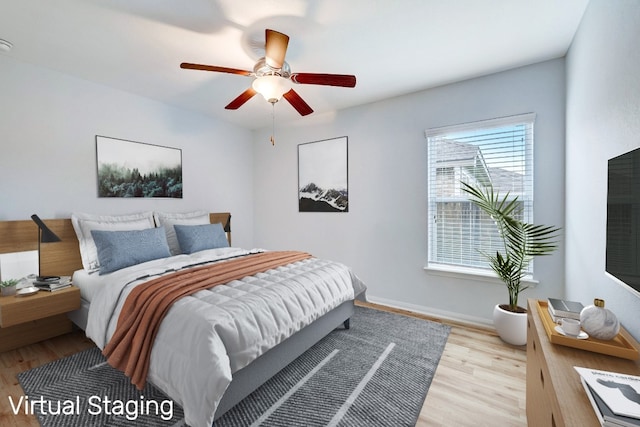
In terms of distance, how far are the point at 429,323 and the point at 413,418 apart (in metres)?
1.40

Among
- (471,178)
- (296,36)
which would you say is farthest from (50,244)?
(471,178)

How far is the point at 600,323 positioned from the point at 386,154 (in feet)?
8.54

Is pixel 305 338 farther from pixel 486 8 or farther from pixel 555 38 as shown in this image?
pixel 555 38

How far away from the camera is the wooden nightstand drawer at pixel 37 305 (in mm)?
2027

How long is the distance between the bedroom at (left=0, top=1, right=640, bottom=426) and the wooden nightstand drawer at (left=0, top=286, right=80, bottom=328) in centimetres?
84

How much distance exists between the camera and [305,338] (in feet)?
6.98

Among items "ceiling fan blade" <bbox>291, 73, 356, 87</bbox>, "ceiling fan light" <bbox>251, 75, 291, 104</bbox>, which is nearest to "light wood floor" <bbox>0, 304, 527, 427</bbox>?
"ceiling fan blade" <bbox>291, 73, 356, 87</bbox>

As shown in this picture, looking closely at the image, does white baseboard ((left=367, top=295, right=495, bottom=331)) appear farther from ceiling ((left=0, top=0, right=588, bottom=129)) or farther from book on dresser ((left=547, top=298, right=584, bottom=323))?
ceiling ((left=0, top=0, right=588, bottom=129))

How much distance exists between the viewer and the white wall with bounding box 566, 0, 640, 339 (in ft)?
3.97

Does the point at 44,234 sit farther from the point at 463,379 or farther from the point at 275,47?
the point at 463,379

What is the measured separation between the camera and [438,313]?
309cm

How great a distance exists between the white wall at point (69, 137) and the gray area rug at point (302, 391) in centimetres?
152

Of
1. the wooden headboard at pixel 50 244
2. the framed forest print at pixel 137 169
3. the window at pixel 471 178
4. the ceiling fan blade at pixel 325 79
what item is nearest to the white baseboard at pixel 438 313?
the window at pixel 471 178

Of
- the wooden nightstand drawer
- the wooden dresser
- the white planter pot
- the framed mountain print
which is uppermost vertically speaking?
the framed mountain print
